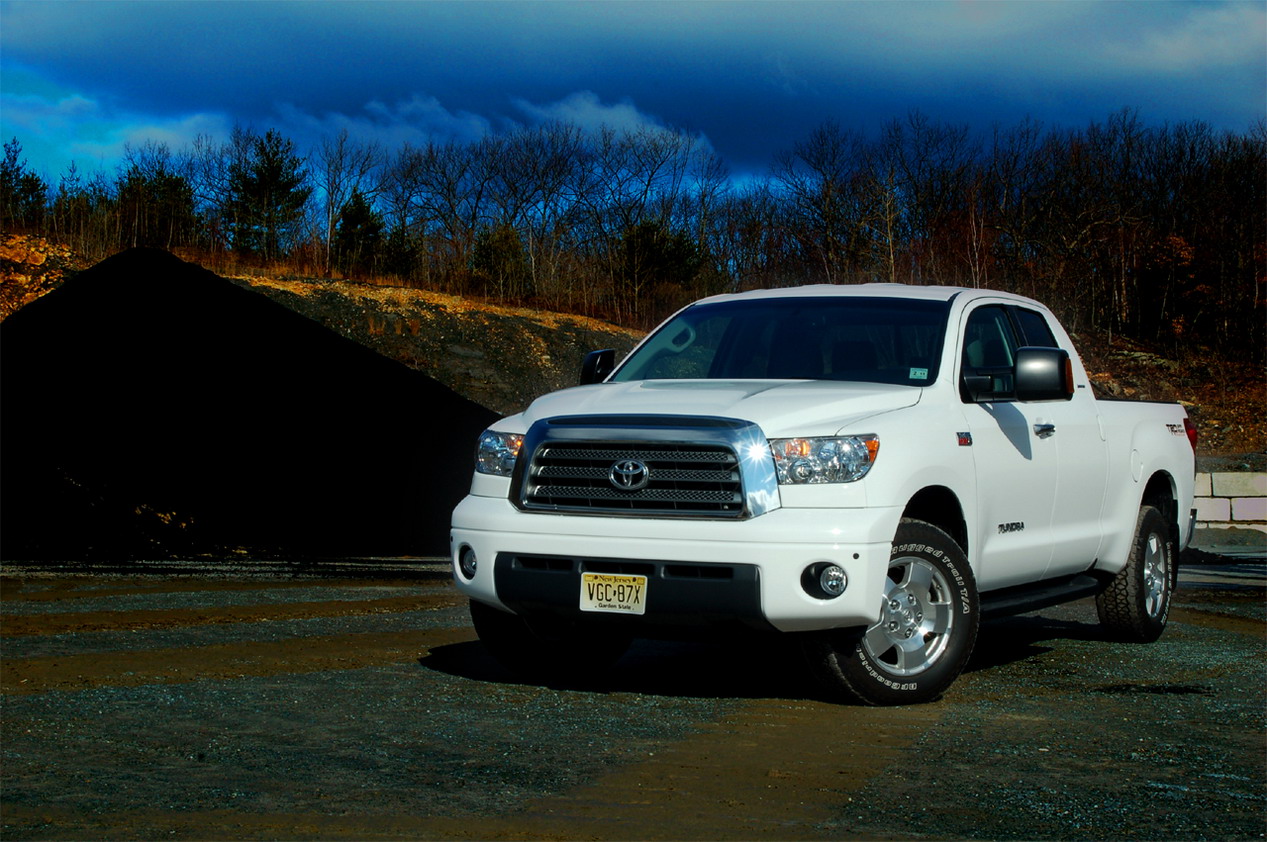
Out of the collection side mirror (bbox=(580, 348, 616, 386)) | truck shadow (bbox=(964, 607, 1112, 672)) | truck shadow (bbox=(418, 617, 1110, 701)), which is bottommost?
truck shadow (bbox=(964, 607, 1112, 672))

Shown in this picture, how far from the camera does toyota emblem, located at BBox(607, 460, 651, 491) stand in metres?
7.00

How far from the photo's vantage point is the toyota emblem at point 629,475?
23.0 feet

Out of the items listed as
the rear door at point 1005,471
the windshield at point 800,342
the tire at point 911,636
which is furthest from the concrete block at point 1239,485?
the tire at point 911,636

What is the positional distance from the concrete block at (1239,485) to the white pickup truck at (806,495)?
1412 cm

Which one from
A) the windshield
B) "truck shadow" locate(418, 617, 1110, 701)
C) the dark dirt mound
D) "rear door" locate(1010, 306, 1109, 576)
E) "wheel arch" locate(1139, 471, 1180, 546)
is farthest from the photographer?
the dark dirt mound

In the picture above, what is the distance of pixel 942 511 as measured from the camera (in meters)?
7.65

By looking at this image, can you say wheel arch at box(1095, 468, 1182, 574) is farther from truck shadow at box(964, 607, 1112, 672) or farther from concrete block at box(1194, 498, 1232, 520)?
concrete block at box(1194, 498, 1232, 520)

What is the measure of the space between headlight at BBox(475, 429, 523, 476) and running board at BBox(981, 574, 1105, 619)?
2529 mm

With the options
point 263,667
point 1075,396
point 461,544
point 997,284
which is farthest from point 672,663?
point 997,284

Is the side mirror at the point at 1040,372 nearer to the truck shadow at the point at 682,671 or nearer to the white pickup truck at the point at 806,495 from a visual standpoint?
the white pickup truck at the point at 806,495

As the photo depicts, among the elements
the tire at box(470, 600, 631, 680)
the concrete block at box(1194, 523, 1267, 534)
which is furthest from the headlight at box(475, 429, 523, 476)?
the concrete block at box(1194, 523, 1267, 534)

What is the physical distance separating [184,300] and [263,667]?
892 inches

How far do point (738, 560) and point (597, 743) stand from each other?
42.1 inches

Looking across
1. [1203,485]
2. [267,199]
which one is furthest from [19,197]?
[1203,485]
